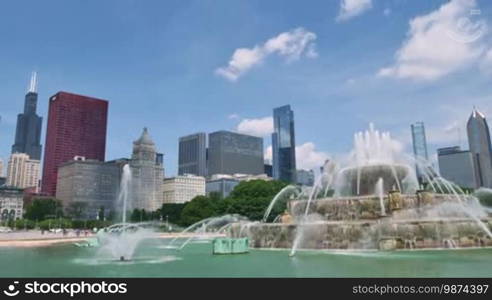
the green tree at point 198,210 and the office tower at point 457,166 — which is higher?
the office tower at point 457,166

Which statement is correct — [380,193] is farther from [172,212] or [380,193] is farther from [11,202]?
[11,202]

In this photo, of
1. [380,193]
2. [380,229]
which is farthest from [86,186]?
[380,229]

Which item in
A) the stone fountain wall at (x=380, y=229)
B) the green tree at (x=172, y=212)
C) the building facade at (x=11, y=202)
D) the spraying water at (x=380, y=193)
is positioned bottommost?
the stone fountain wall at (x=380, y=229)

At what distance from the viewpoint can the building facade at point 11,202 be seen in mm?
174337

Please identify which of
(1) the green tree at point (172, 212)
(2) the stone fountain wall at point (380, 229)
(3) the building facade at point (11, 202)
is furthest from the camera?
(3) the building facade at point (11, 202)

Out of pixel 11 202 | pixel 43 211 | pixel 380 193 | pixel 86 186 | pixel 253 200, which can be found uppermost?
pixel 86 186

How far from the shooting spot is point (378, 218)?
2489 cm

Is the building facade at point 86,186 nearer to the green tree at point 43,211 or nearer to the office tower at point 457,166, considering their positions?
the green tree at point 43,211

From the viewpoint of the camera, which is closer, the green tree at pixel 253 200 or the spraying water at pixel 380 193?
the spraying water at pixel 380 193

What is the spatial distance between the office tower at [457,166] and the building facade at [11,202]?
17164cm

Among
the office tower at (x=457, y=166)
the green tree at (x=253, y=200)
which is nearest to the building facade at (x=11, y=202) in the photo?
the green tree at (x=253, y=200)

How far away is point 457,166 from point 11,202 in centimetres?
18356

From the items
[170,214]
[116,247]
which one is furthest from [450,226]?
[170,214]

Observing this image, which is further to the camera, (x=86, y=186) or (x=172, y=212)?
(x=86, y=186)
